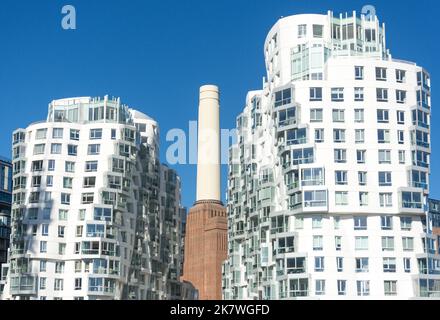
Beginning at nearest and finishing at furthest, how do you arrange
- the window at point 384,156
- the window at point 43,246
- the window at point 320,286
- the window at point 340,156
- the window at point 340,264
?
the window at point 320,286 → the window at point 340,264 → the window at point 340,156 → the window at point 384,156 → the window at point 43,246

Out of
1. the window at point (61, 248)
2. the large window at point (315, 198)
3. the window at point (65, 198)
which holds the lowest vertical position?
the window at point (61, 248)

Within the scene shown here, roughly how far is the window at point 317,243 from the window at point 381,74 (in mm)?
21673

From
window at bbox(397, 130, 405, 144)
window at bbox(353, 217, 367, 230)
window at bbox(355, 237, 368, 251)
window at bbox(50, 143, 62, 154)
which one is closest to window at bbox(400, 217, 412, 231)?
window at bbox(353, 217, 367, 230)

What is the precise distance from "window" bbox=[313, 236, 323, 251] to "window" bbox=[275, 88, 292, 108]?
1780 cm

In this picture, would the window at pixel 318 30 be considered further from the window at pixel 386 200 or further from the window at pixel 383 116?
the window at pixel 386 200

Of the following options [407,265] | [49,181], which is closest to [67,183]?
[49,181]

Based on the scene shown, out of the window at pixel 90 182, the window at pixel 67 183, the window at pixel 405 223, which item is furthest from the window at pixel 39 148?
the window at pixel 405 223

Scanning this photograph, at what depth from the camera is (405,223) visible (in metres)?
90.8

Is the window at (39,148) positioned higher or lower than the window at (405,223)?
higher

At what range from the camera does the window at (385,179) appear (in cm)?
9088

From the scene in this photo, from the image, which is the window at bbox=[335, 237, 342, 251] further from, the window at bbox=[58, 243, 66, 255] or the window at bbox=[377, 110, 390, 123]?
the window at bbox=[58, 243, 66, 255]

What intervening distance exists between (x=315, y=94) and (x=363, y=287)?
24504mm

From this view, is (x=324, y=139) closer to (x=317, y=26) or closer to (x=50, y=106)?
(x=317, y=26)

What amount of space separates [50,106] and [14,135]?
8315mm
